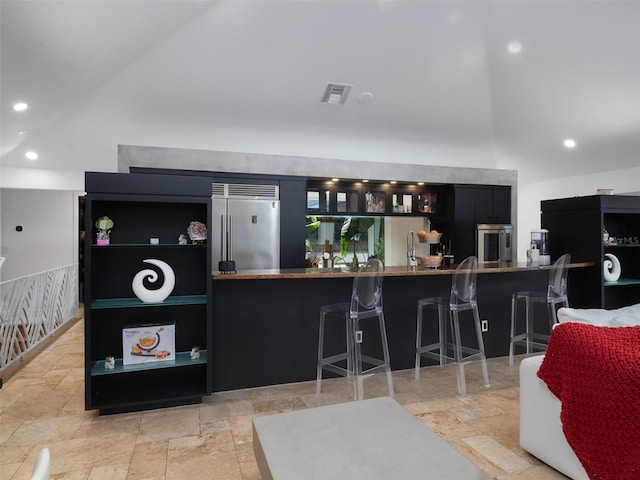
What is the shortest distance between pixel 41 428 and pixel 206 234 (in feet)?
5.60

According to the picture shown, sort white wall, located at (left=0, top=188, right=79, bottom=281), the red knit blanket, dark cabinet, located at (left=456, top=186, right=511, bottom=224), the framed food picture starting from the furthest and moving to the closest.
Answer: white wall, located at (left=0, top=188, right=79, bottom=281)
dark cabinet, located at (left=456, top=186, right=511, bottom=224)
the framed food picture
the red knit blanket

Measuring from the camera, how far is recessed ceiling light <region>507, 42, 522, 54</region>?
15.3 ft

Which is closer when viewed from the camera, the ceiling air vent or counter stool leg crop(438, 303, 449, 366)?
counter stool leg crop(438, 303, 449, 366)

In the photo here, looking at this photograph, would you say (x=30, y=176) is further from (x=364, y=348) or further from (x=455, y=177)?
(x=455, y=177)

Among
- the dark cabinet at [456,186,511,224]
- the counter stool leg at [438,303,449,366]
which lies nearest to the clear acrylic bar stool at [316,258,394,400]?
the counter stool leg at [438,303,449,366]

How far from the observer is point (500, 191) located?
694cm

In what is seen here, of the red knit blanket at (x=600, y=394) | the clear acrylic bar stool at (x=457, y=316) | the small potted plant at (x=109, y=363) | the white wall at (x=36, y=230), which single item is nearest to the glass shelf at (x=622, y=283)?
the clear acrylic bar stool at (x=457, y=316)

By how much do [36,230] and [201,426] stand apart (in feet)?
20.2

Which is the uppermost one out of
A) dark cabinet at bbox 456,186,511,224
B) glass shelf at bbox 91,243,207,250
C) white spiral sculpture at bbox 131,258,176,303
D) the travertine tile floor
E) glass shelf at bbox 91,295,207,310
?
dark cabinet at bbox 456,186,511,224

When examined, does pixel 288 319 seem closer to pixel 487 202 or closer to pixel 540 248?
pixel 540 248

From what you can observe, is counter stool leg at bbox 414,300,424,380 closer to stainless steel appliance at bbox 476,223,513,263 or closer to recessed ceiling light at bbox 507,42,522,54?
recessed ceiling light at bbox 507,42,522,54

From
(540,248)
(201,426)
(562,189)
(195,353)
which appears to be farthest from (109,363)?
(562,189)

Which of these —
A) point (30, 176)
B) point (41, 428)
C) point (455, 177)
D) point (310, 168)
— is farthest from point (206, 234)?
point (30, 176)

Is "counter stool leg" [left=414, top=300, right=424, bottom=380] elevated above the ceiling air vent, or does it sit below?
below
